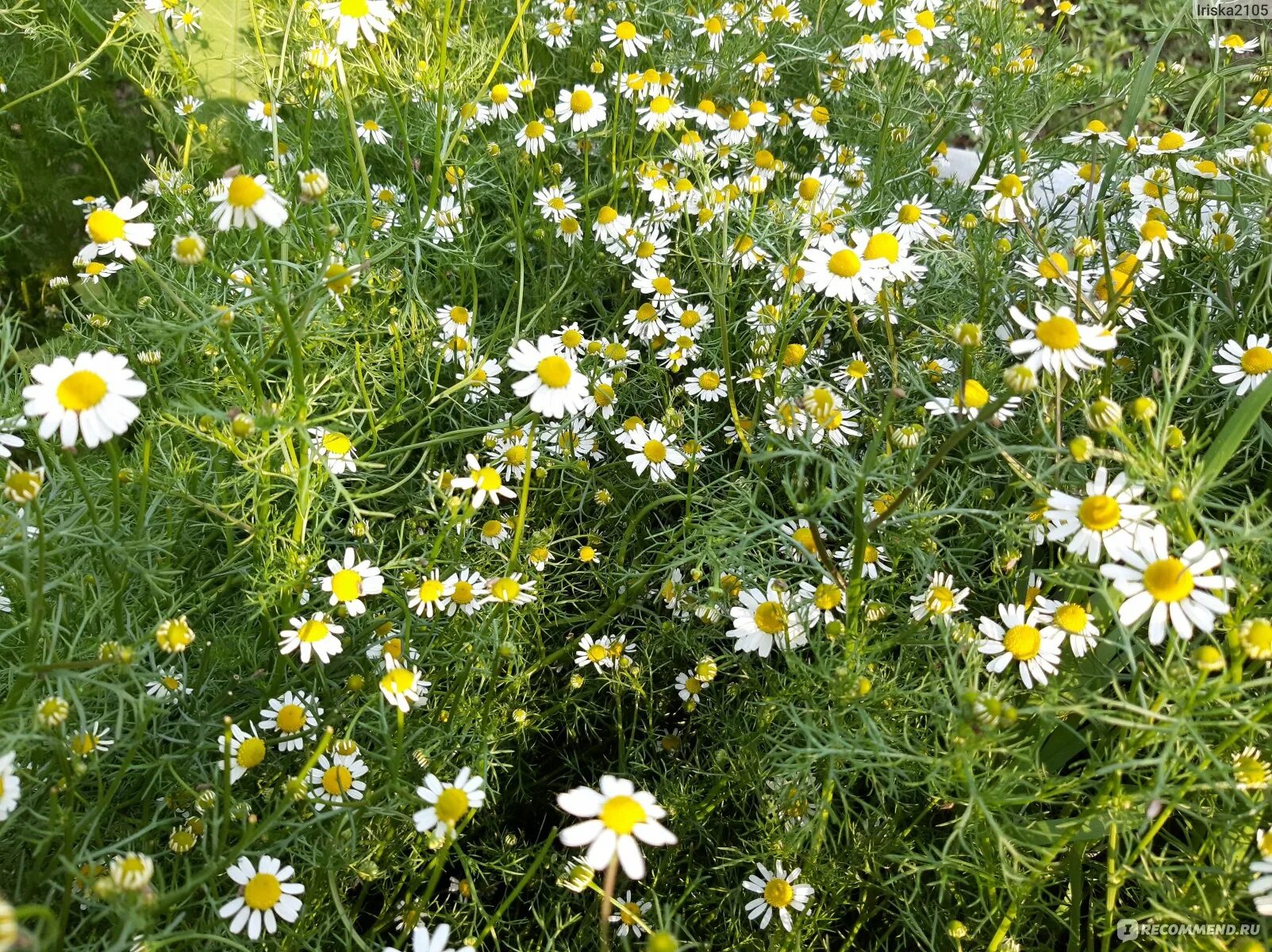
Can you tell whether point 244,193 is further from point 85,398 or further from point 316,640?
point 316,640

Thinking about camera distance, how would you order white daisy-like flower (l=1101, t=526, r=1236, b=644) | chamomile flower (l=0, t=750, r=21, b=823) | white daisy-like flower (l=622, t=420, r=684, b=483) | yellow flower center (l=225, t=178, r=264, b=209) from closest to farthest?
1. chamomile flower (l=0, t=750, r=21, b=823)
2. white daisy-like flower (l=1101, t=526, r=1236, b=644)
3. yellow flower center (l=225, t=178, r=264, b=209)
4. white daisy-like flower (l=622, t=420, r=684, b=483)

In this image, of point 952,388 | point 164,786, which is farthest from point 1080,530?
point 164,786

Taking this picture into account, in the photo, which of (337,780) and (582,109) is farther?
(582,109)

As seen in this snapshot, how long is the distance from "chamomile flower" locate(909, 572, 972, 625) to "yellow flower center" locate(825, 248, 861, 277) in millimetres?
463

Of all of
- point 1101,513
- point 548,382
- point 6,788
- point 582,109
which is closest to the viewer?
point 6,788

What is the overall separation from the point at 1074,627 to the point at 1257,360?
0.53 metres

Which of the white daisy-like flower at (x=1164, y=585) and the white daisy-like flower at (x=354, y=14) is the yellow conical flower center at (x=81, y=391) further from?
the white daisy-like flower at (x=1164, y=585)

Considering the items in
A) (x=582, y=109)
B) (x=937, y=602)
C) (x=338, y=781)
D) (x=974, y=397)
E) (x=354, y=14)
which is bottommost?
(x=338, y=781)

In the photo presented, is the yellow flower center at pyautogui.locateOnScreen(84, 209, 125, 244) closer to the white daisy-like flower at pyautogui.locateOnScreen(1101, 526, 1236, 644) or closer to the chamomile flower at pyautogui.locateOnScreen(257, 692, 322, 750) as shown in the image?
the chamomile flower at pyautogui.locateOnScreen(257, 692, 322, 750)

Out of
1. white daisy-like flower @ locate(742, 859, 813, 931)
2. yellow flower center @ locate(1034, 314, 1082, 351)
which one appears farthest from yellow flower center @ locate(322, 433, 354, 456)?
yellow flower center @ locate(1034, 314, 1082, 351)

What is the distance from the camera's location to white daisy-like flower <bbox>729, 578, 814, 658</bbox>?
1.23 m

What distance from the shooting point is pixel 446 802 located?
3.40 feet

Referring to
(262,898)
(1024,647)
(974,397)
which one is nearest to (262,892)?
(262,898)

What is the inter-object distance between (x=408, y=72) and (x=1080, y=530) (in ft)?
5.82
